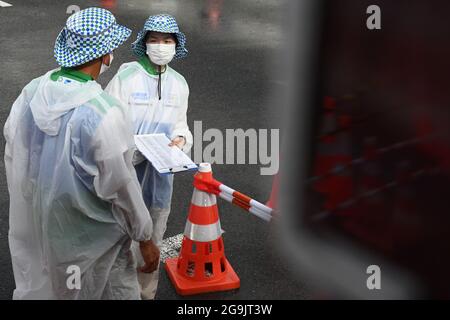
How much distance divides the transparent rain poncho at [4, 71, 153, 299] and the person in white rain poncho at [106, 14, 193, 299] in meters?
0.98

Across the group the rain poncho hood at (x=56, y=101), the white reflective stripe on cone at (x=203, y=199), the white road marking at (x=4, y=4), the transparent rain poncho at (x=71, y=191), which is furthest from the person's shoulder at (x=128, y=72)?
the white road marking at (x=4, y=4)

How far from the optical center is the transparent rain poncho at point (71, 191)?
3.03 metres

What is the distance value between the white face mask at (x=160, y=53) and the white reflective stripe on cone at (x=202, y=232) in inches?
44.4

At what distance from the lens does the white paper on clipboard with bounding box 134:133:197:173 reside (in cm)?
402

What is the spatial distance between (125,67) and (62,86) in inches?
53.7

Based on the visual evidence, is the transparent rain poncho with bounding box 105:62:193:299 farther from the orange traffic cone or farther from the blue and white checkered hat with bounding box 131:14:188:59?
the orange traffic cone

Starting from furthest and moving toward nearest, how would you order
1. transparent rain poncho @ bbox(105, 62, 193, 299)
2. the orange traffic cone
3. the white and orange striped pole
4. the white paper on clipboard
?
the orange traffic cone, the white and orange striped pole, transparent rain poncho @ bbox(105, 62, 193, 299), the white paper on clipboard

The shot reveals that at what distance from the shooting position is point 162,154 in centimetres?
412

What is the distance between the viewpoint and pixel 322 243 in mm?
1170

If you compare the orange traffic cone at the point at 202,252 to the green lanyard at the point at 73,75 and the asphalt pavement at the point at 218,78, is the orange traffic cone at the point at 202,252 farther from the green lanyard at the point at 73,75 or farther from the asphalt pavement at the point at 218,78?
the green lanyard at the point at 73,75

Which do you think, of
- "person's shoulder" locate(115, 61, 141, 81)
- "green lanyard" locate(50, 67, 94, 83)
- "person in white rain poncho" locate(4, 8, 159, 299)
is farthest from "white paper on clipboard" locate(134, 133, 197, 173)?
"green lanyard" locate(50, 67, 94, 83)

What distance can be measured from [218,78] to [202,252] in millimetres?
5313
